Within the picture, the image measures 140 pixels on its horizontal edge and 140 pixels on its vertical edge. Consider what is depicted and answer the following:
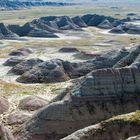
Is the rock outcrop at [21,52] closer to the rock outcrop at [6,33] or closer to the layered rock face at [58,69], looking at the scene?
the layered rock face at [58,69]

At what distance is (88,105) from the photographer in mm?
40156

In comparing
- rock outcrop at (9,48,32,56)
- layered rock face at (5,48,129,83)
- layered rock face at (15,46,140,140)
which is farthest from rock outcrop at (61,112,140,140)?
rock outcrop at (9,48,32,56)

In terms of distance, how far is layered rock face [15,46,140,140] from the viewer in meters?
39.2

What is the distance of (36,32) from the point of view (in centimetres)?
15188

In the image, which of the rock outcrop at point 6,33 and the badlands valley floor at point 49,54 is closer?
the badlands valley floor at point 49,54

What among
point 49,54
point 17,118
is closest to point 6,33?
point 49,54

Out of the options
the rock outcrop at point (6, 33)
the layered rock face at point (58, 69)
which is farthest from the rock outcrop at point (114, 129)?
the rock outcrop at point (6, 33)

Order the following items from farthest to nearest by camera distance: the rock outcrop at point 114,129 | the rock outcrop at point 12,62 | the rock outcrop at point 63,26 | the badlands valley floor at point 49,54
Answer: the rock outcrop at point 63,26, the rock outcrop at point 12,62, the badlands valley floor at point 49,54, the rock outcrop at point 114,129

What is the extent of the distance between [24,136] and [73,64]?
137 feet

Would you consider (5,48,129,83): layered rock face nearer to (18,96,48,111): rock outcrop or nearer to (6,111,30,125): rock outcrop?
(18,96,48,111): rock outcrop

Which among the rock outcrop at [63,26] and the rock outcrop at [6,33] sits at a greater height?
the rock outcrop at [6,33]

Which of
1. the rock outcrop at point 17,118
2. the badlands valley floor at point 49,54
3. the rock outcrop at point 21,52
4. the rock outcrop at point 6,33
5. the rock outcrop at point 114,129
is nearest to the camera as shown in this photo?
the rock outcrop at point 114,129

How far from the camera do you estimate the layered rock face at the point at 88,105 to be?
128 feet

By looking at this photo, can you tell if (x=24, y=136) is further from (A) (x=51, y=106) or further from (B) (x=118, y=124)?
(B) (x=118, y=124)
